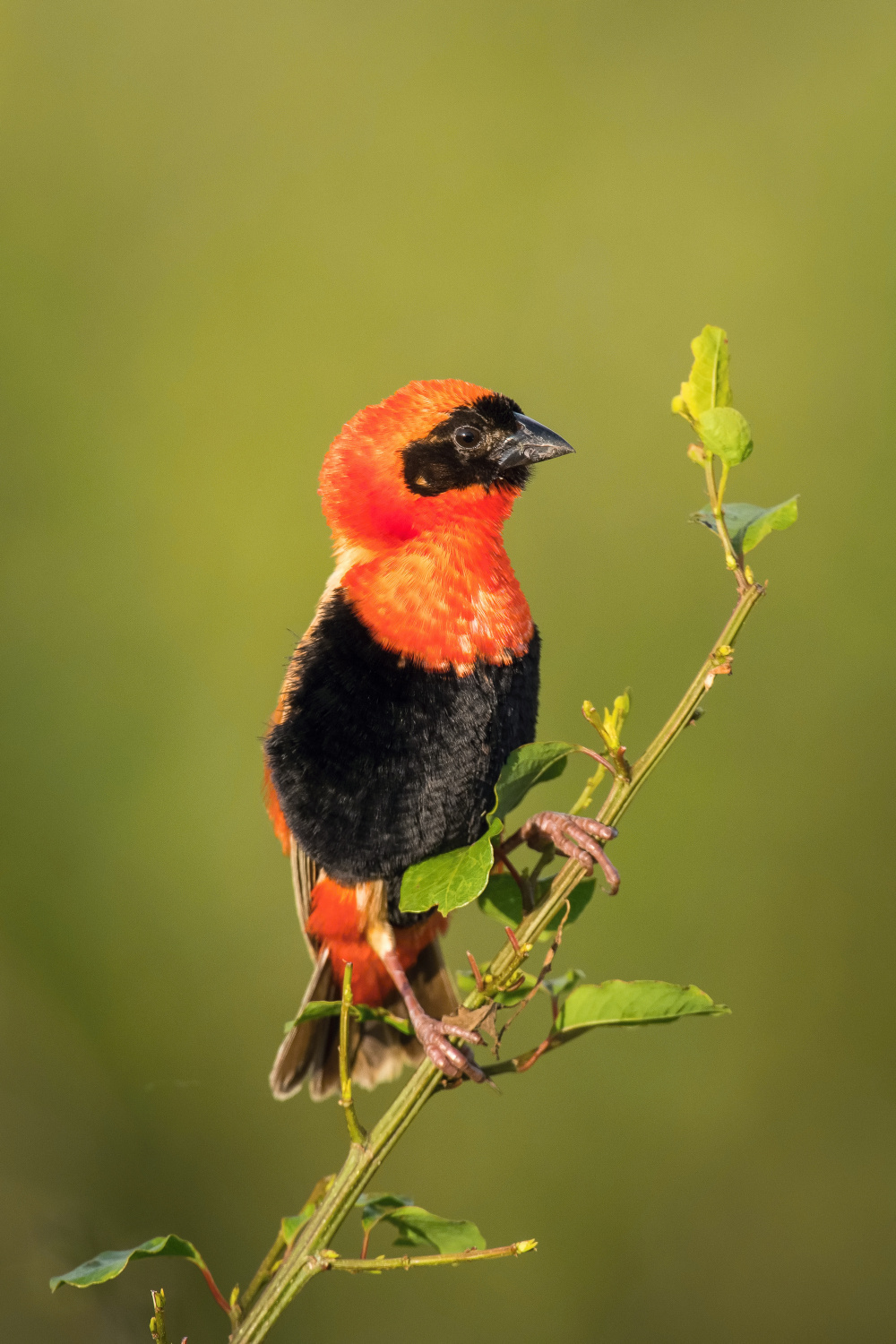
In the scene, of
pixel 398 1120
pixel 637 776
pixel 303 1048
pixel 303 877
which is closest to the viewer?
pixel 637 776

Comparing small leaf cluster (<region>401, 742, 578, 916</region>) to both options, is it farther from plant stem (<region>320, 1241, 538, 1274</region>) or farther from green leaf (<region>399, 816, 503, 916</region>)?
plant stem (<region>320, 1241, 538, 1274</region>)

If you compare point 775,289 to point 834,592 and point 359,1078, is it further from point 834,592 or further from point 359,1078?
point 359,1078

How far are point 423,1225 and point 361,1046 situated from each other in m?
1.00

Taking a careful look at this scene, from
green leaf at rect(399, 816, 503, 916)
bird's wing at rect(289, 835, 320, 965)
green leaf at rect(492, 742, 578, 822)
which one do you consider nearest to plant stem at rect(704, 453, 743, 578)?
green leaf at rect(492, 742, 578, 822)

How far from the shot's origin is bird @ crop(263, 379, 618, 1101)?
6.52 feet

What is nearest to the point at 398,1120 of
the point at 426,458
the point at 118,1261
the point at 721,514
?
the point at 118,1261

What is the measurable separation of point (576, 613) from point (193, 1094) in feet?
8.11

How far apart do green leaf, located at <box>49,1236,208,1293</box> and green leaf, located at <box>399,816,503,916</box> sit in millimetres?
625

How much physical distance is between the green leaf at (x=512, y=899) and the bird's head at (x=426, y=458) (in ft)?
2.07

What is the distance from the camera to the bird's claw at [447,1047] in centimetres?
183

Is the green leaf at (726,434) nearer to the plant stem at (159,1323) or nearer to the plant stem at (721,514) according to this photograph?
the plant stem at (721,514)

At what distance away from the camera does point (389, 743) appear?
2.02 meters

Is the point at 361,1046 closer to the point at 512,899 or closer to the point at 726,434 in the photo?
the point at 512,899

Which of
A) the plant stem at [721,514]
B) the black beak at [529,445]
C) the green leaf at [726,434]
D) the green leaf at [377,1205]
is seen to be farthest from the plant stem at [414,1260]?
the black beak at [529,445]
